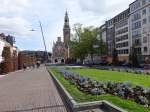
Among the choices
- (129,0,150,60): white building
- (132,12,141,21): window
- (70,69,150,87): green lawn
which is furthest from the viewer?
(132,12,141,21): window

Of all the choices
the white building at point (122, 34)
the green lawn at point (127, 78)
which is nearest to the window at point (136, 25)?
the white building at point (122, 34)

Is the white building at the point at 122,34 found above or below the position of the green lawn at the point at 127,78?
above

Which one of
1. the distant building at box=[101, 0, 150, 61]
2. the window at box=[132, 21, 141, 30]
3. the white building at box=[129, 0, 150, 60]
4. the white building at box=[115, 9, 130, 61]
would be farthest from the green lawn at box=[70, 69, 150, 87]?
the white building at box=[115, 9, 130, 61]

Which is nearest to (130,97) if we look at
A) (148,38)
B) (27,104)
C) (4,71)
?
(27,104)

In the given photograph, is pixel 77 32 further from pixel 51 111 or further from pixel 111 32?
pixel 51 111

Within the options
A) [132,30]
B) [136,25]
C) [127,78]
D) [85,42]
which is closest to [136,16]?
[136,25]

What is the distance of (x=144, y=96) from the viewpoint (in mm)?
11984

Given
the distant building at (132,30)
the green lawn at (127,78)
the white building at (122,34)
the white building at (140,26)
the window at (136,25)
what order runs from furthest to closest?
the white building at (122,34), the window at (136,25), the distant building at (132,30), the white building at (140,26), the green lawn at (127,78)

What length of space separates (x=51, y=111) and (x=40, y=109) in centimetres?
75

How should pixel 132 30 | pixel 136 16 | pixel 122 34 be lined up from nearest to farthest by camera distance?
1. pixel 136 16
2. pixel 132 30
3. pixel 122 34

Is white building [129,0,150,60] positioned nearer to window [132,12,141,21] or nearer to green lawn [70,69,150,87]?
window [132,12,141,21]

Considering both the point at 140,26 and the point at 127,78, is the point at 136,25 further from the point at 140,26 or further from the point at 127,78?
A: the point at 127,78

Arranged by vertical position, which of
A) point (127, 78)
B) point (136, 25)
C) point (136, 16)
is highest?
point (136, 16)

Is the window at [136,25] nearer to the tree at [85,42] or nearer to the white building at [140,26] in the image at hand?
the white building at [140,26]
